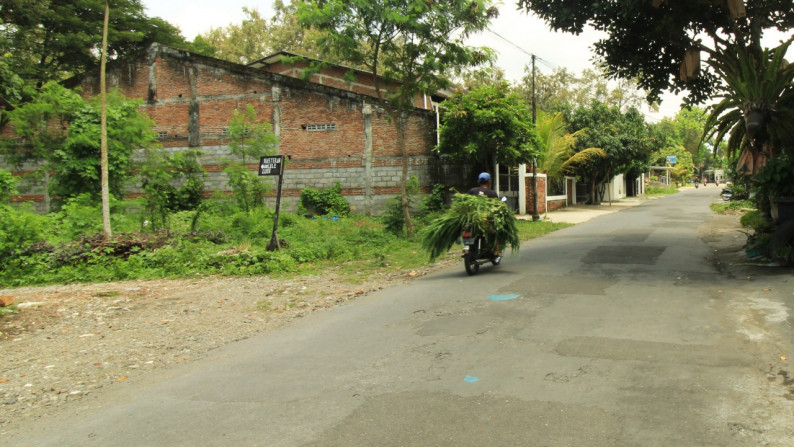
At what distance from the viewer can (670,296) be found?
24.1ft

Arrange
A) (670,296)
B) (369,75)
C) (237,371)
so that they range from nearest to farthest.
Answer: (237,371) → (670,296) → (369,75)

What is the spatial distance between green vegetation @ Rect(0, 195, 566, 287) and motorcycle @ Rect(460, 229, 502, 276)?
219cm

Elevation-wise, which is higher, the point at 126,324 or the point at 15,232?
the point at 15,232

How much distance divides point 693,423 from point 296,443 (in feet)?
8.39

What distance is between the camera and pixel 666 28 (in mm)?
11867

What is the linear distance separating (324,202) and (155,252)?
1104cm

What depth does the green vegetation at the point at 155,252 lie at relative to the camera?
37.2ft

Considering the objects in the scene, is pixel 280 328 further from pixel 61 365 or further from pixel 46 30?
pixel 46 30

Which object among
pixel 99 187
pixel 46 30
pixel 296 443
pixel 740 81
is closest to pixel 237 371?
pixel 296 443

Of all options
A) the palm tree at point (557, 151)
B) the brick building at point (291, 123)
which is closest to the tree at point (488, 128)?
the brick building at point (291, 123)

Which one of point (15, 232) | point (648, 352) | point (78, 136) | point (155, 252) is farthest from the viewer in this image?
point (78, 136)

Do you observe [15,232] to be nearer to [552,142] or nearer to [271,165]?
[271,165]

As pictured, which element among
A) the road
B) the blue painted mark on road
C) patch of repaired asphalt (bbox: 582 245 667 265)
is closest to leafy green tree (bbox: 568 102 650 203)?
patch of repaired asphalt (bbox: 582 245 667 265)

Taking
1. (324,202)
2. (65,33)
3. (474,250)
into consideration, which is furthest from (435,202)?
(65,33)
